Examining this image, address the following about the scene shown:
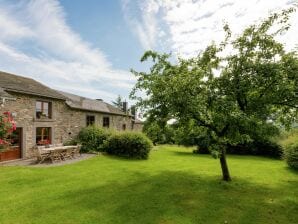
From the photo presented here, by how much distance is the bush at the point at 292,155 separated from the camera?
13.2 metres

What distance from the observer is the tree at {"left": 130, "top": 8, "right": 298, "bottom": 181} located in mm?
7785

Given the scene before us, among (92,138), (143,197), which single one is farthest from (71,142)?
(143,197)

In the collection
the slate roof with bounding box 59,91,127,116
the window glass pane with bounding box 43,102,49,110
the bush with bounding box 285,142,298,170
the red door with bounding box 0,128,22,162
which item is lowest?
the bush with bounding box 285,142,298,170

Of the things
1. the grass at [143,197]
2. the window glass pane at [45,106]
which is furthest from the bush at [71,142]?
the grass at [143,197]

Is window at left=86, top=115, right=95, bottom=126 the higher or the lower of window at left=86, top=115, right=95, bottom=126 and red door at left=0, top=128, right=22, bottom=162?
the higher

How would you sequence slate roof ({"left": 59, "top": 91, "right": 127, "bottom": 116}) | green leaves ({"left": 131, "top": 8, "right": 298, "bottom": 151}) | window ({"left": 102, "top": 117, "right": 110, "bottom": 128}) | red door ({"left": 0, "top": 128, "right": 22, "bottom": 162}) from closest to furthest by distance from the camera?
1. green leaves ({"left": 131, "top": 8, "right": 298, "bottom": 151})
2. red door ({"left": 0, "top": 128, "right": 22, "bottom": 162})
3. slate roof ({"left": 59, "top": 91, "right": 127, "bottom": 116})
4. window ({"left": 102, "top": 117, "right": 110, "bottom": 128})

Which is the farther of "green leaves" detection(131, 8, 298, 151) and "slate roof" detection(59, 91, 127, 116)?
"slate roof" detection(59, 91, 127, 116)

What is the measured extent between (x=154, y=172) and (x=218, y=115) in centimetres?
513

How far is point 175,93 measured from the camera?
8.13 meters

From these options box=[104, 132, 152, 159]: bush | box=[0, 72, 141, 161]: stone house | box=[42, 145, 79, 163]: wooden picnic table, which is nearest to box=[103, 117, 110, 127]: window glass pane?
box=[0, 72, 141, 161]: stone house

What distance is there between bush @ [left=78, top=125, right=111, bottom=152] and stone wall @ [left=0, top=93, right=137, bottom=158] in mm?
932

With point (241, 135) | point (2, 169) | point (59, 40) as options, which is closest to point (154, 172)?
point (241, 135)

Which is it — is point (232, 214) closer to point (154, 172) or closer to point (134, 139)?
point (154, 172)

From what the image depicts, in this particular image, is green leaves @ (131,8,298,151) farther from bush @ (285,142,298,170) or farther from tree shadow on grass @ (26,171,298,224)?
bush @ (285,142,298,170)
